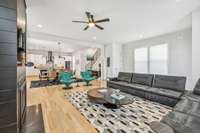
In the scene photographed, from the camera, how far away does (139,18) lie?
13.1 feet

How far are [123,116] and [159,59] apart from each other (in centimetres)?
500

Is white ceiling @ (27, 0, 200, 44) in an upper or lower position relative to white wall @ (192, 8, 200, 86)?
upper

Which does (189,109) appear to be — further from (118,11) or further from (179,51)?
(179,51)

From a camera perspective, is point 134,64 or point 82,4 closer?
point 82,4

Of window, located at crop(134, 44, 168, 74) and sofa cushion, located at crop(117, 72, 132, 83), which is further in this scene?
window, located at crop(134, 44, 168, 74)

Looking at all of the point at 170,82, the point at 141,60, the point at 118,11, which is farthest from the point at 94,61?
the point at 170,82

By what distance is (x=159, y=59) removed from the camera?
6.45 meters

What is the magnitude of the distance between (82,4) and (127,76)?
3.67 m

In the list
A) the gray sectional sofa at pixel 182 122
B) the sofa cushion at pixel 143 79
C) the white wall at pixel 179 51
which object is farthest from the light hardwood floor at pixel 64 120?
the white wall at pixel 179 51

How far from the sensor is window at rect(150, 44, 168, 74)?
20.2 feet

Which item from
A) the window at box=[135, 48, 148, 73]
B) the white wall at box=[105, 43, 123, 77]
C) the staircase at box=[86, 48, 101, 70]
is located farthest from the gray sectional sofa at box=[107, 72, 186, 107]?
the staircase at box=[86, 48, 101, 70]

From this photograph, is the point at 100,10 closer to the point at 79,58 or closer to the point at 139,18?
the point at 139,18

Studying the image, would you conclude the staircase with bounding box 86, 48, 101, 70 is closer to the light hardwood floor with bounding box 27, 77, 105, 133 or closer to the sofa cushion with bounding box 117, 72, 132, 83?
the sofa cushion with bounding box 117, 72, 132, 83

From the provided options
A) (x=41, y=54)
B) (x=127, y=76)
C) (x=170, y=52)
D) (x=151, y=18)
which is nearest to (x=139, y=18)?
(x=151, y=18)
